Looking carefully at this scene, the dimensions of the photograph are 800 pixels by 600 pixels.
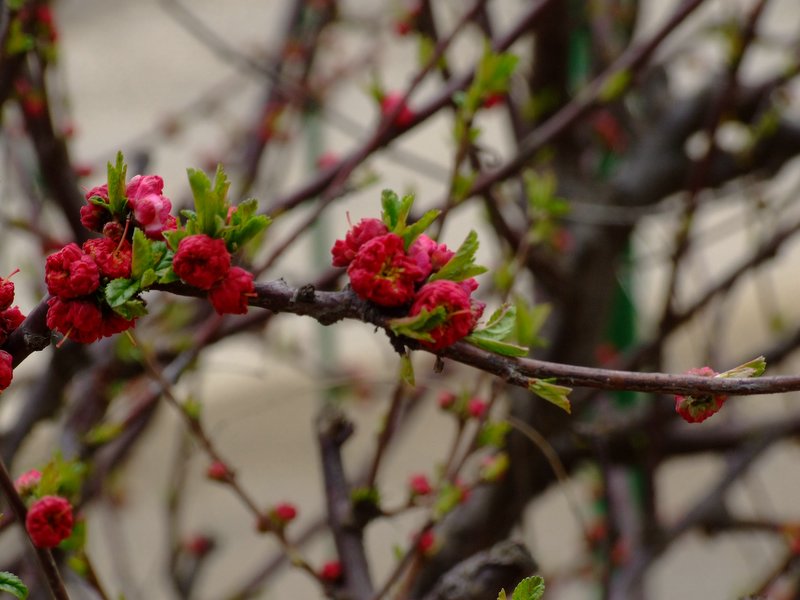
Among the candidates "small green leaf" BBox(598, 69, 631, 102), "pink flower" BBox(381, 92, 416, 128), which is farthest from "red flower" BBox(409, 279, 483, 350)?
"small green leaf" BBox(598, 69, 631, 102)

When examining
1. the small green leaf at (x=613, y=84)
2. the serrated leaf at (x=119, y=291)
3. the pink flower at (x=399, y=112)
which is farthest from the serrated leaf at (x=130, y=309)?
the small green leaf at (x=613, y=84)

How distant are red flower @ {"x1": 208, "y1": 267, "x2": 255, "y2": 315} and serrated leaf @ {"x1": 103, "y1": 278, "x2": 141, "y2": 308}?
0.02 metres

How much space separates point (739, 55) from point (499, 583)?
596 millimetres

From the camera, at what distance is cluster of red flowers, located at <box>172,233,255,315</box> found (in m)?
0.28

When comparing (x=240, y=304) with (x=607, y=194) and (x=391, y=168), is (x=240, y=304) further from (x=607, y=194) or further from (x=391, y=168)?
(x=391, y=168)

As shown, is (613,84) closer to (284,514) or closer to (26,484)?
(284,514)

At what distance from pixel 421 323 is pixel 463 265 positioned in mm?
36

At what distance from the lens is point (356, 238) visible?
32 cm

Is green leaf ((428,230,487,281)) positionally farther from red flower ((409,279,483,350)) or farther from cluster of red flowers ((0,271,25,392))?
cluster of red flowers ((0,271,25,392))

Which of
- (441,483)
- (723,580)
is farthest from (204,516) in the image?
(441,483)

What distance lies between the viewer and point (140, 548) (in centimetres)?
228

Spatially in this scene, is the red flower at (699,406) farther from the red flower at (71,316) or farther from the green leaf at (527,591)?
the red flower at (71,316)

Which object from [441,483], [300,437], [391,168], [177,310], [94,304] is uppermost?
[391,168]

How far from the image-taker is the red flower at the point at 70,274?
0.94 feet
